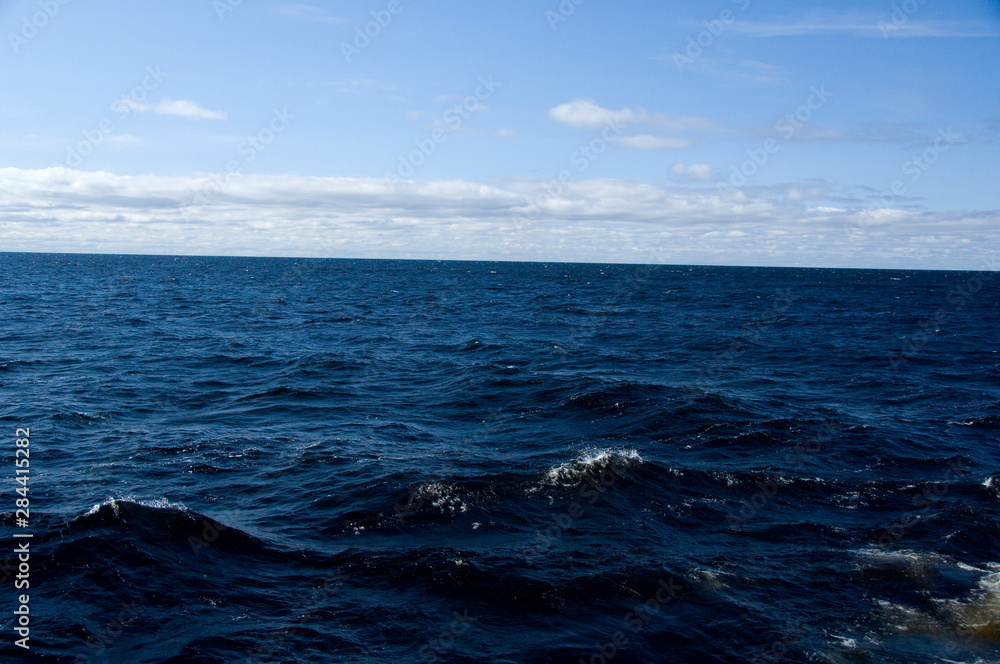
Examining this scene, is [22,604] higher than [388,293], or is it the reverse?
[388,293]

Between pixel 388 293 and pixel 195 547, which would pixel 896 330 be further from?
pixel 388 293

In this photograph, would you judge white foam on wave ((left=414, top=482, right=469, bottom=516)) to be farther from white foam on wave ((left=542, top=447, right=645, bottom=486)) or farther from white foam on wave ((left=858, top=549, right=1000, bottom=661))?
white foam on wave ((left=858, top=549, right=1000, bottom=661))

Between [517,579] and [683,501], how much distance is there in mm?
6249

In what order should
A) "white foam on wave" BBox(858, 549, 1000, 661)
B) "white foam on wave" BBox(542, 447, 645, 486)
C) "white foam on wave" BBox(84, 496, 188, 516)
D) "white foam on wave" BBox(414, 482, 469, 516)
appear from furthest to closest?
"white foam on wave" BBox(542, 447, 645, 486) < "white foam on wave" BBox(414, 482, 469, 516) < "white foam on wave" BBox(84, 496, 188, 516) < "white foam on wave" BBox(858, 549, 1000, 661)

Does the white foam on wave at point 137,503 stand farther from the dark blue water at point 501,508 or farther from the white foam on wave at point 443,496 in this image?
the white foam on wave at point 443,496

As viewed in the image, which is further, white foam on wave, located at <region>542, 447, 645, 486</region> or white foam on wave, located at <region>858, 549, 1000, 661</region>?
white foam on wave, located at <region>542, 447, 645, 486</region>

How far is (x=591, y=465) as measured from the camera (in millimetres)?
19516

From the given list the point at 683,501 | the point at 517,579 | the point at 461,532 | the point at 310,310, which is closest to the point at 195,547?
the point at 461,532

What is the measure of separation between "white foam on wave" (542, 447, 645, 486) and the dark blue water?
11 centimetres

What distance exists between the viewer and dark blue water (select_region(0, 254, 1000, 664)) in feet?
38.2

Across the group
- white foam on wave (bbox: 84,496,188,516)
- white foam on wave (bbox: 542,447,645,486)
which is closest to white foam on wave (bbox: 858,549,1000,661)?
white foam on wave (bbox: 542,447,645,486)

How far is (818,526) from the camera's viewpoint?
634 inches

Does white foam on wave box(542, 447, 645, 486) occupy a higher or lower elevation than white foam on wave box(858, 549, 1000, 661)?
higher

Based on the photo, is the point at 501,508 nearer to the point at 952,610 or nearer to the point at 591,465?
the point at 591,465
